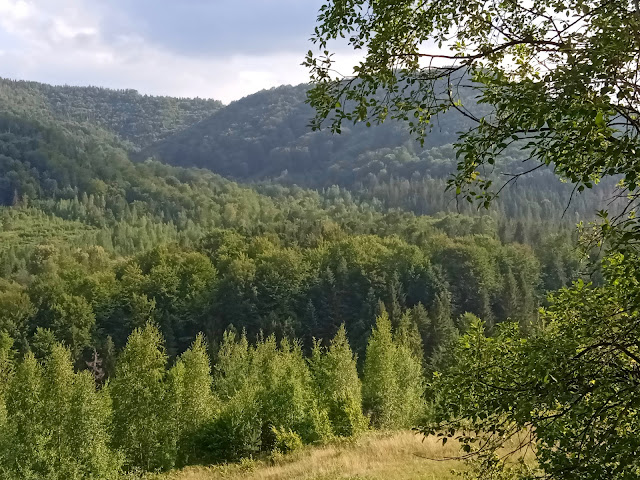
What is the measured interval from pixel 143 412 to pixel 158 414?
1.13 metres

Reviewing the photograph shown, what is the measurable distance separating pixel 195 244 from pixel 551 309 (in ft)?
344

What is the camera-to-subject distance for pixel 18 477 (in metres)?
24.3

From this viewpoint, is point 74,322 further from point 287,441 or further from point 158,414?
point 287,441

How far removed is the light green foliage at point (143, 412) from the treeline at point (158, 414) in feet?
0.18

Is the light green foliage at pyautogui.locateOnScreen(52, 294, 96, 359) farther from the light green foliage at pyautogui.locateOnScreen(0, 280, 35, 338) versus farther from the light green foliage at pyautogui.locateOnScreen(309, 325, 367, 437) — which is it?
the light green foliage at pyautogui.locateOnScreen(309, 325, 367, 437)

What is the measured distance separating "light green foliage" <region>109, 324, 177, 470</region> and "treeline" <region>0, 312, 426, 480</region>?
0.18 ft

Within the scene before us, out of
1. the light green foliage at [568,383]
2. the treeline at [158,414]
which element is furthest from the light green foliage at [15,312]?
the light green foliage at [568,383]

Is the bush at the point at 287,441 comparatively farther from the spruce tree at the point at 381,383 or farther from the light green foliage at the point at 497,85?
the light green foliage at the point at 497,85

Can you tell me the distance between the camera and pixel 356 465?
23141mm

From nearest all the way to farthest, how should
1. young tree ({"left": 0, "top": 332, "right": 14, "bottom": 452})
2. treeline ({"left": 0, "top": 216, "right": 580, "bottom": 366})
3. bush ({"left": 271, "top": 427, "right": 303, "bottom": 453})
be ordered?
1. bush ({"left": 271, "top": 427, "right": 303, "bottom": 453})
2. young tree ({"left": 0, "top": 332, "right": 14, "bottom": 452})
3. treeline ({"left": 0, "top": 216, "right": 580, "bottom": 366})

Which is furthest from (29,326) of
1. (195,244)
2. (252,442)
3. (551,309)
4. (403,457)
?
(551,309)

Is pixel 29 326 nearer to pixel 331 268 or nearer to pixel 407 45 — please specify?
pixel 331 268

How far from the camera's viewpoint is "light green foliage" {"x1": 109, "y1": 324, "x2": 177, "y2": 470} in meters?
30.8

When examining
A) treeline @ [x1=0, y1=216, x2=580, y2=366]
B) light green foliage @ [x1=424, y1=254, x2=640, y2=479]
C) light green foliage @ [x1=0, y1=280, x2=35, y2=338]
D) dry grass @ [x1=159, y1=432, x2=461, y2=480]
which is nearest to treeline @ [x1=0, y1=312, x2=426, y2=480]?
dry grass @ [x1=159, y1=432, x2=461, y2=480]
